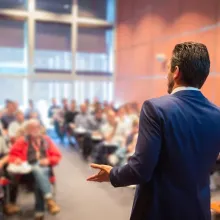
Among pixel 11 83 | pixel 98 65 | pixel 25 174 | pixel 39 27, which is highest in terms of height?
pixel 39 27

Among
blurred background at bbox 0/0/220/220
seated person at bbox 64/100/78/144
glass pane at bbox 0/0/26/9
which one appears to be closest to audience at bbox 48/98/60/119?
blurred background at bbox 0/0/220/220

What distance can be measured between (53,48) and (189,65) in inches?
378

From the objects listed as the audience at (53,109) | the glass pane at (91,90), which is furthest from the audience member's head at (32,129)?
the glass pane at (91,90)

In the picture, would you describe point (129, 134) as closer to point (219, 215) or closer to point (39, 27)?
point (219, 215)

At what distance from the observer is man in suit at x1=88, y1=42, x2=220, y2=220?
3.40ft

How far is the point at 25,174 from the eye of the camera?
3.54 meters

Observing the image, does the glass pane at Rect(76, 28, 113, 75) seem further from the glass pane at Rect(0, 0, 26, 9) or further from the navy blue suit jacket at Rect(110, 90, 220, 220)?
the navy blue suit jacket at Rect(110, 90, 220, 220)

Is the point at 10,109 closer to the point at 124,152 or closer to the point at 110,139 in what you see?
the point at 110,139

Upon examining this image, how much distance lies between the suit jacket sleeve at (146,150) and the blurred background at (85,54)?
5.30 meters

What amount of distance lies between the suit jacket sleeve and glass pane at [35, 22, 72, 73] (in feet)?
30.0

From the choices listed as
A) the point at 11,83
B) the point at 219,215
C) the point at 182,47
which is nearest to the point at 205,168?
the point at 182,47

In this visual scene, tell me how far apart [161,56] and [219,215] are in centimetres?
581

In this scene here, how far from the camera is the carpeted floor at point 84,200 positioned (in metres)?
3.54

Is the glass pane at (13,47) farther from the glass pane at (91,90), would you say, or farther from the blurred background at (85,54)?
the glass pane at (91,90)
